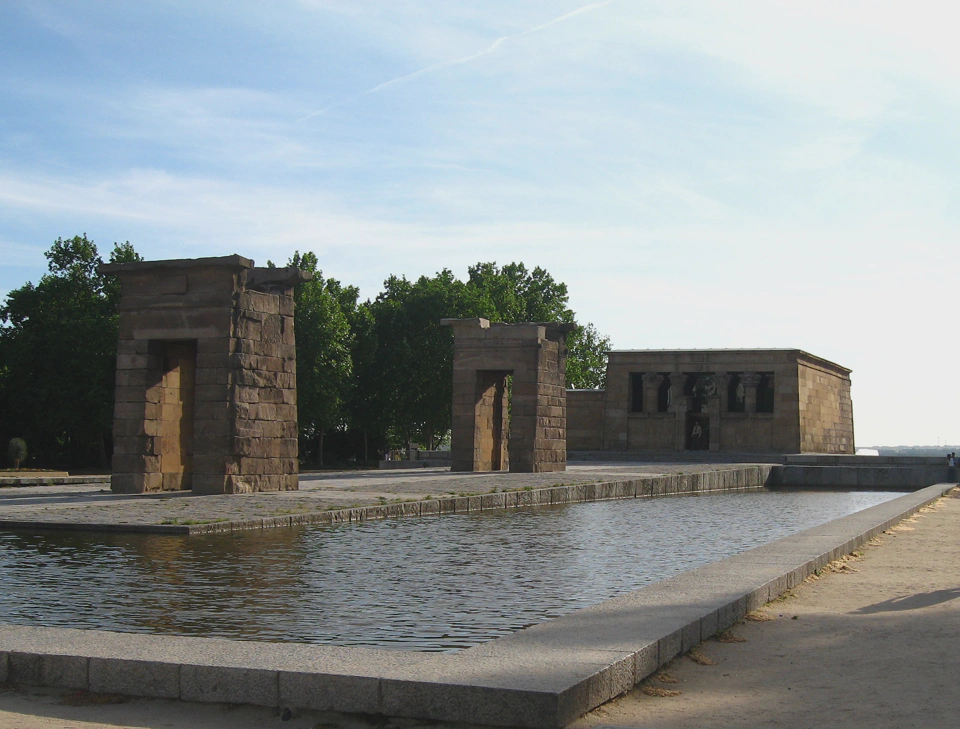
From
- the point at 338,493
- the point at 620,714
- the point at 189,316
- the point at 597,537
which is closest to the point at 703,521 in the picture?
the point at 597,537

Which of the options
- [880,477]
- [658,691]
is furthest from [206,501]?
[880,477]

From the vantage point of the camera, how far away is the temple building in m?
51.5

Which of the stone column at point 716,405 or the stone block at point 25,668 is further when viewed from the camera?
the stone column at point 716,405

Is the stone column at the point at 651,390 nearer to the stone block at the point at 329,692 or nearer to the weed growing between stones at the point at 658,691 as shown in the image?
the weed growing between stones at the point at 658,691

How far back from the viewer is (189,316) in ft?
63.1

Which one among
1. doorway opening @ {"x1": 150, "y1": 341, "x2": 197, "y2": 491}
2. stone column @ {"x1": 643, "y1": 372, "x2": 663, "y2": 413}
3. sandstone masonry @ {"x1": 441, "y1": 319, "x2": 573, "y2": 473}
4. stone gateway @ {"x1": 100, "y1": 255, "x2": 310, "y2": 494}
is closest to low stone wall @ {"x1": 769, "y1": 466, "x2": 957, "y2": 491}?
sandstone masonry @ {"x1": 441, "y1": 319, "x2": 573, "y2": 473}

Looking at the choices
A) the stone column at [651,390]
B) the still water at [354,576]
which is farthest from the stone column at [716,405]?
the still water at [354,576]

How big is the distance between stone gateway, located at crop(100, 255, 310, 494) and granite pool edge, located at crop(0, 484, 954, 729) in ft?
42.0

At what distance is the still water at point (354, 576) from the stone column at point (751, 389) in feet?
120

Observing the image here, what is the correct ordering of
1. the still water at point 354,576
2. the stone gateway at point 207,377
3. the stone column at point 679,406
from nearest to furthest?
the still water at point 354,576 < the stone gateway at point 207,377 < the stone column at point 679,406


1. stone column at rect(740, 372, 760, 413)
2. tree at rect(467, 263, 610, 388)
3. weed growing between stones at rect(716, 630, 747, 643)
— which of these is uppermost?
tree at rect(467, 263, 610, 388)

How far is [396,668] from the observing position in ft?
17.2

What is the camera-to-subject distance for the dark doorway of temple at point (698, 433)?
5369 cm

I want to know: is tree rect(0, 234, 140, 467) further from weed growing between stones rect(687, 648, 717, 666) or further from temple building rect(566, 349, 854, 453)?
weed growing between stones rect(687, 648, 717, 666)
